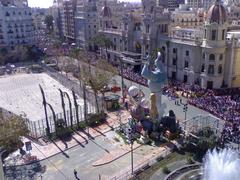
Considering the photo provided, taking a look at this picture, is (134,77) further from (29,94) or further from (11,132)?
(11,132)

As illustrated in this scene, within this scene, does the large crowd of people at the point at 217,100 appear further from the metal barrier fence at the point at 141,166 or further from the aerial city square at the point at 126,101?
the metal barrier fence at the point at 141,166

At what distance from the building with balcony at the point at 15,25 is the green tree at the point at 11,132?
7813cm

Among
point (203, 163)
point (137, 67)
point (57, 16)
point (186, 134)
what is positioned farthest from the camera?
point (57, 16)

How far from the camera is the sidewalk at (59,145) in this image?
4106cm

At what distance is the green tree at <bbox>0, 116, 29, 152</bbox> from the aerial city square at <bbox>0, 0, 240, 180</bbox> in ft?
0.38

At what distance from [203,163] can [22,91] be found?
167 feet

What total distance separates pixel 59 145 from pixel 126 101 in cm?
2008

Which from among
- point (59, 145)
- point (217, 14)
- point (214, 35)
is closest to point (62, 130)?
point (59, 145)

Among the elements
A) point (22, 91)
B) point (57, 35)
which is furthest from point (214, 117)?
point (57, 35)

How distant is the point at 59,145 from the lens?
44594mm

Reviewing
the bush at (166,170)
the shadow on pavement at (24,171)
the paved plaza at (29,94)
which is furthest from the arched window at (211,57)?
the shadow on pavement at (24,171)

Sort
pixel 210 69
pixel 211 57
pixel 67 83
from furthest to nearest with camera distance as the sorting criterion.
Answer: pixel 67 83 → pixel 210 69 → pixel 211 57

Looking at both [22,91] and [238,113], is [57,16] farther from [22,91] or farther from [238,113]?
[238,113]

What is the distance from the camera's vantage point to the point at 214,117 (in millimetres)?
50844
